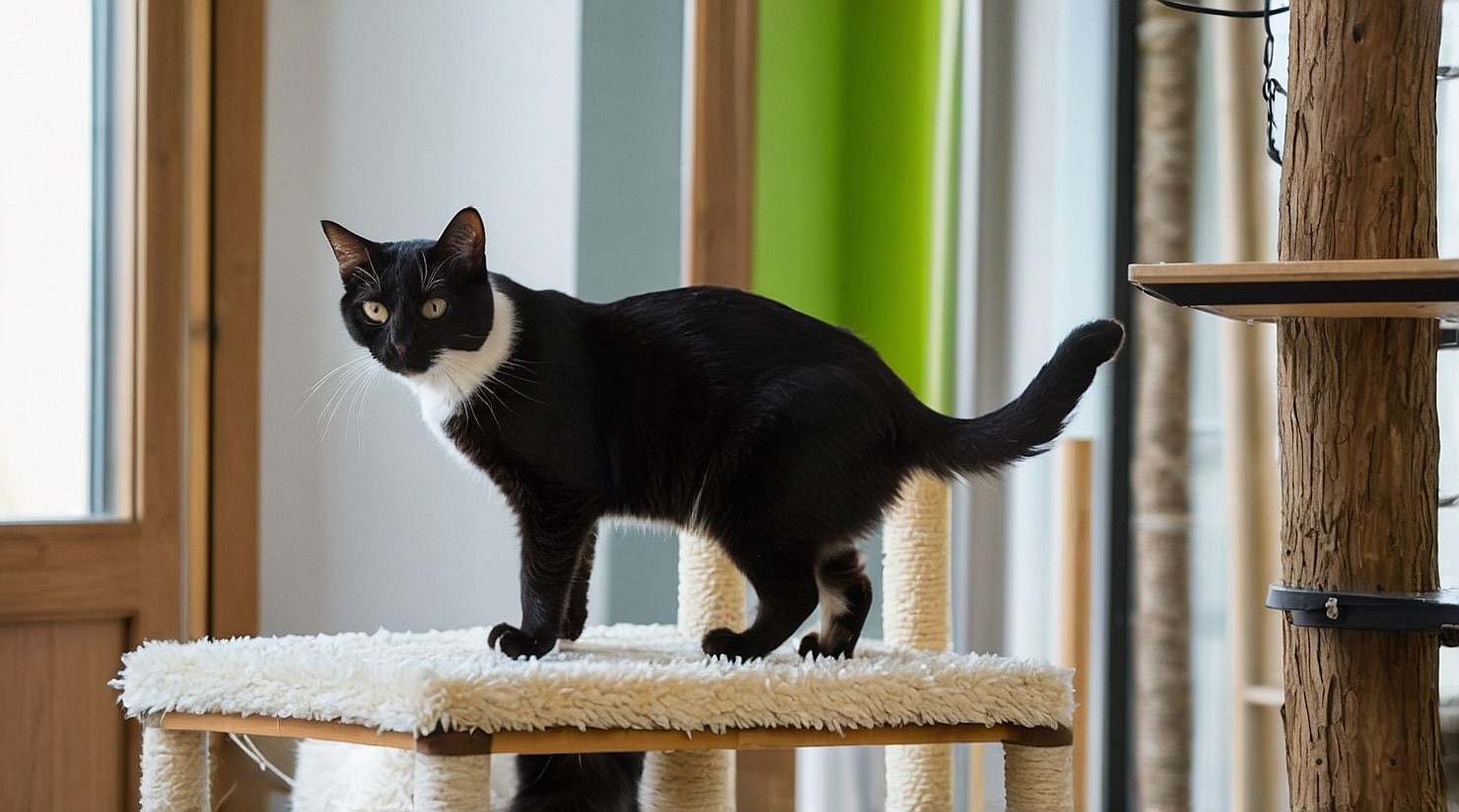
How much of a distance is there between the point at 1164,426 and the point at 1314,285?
1.06 m

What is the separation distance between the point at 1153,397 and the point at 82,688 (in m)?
1.50

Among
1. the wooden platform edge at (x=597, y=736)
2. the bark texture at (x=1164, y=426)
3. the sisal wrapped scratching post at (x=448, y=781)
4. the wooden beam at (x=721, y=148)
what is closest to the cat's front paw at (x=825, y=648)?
the wooden platform edge at (x=597, y=736)

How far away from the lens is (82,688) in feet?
5.54

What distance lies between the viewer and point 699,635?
1.45 m

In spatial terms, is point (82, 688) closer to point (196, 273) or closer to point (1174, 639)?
point (196, 273)

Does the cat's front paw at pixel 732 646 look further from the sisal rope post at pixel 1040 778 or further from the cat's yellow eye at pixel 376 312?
the cat's yellow eye at pixel 376 312

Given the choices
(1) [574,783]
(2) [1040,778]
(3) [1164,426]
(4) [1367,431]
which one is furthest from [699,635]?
(3) [1164,426]

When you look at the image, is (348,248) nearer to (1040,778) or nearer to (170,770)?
(170,770)

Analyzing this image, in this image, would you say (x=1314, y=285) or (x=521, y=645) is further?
(x=521, y=645)

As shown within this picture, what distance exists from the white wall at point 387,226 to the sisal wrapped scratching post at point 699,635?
59cm

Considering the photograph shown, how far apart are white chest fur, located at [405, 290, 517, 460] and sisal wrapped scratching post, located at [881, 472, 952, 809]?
52 cm

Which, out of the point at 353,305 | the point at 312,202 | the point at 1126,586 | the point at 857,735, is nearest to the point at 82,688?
the point at 312,202

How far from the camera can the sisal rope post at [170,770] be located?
1114 mm

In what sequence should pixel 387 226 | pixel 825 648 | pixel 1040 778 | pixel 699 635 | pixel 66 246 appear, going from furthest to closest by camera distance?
pixel 387 226
pixel 66 246
pixel 699 635
pixel 825 648
pixel 1040 778
